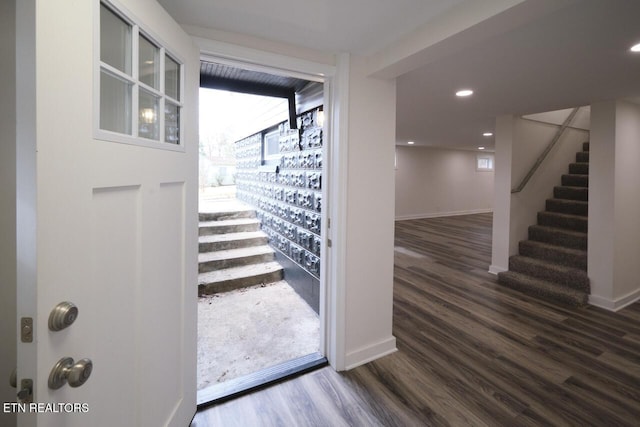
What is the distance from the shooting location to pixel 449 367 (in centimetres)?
207

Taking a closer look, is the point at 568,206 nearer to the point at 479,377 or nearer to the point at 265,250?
the point at 479,377

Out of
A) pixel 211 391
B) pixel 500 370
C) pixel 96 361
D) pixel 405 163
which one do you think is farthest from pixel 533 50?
pixel 405 163

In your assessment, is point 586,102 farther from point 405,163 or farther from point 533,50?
point 405,163

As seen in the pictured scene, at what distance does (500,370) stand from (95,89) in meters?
2.60

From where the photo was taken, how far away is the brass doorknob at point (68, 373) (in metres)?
0.70

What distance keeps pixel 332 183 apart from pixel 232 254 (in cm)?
254

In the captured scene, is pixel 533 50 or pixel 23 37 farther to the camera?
pixel 533 50

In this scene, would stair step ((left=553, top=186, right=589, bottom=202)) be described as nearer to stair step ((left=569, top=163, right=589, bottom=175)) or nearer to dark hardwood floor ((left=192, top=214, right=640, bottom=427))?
stair step ((left=569, top=163, right=589, bottom=175))

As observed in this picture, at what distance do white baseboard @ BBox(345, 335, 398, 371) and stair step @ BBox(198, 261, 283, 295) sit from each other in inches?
77.6

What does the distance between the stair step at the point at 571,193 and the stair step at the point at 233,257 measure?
418 cm

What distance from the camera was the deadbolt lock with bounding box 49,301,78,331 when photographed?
698 millimetres

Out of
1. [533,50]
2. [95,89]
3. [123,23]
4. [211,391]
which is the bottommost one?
[211,391]

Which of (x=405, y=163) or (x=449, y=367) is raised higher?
(x=405, y=163)

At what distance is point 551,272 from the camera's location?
136 inches
